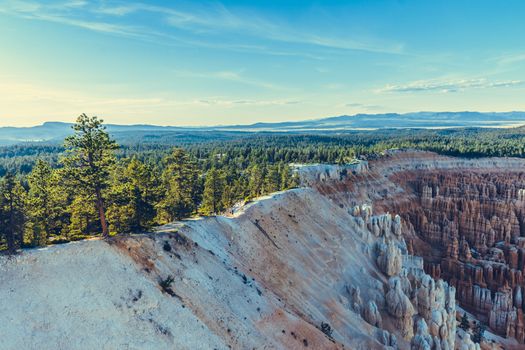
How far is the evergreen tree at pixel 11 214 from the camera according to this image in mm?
32531

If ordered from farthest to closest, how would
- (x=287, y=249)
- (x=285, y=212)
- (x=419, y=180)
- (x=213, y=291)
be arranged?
(x=419, y=180) → (x=285, y=212) → (x=287, y=249) → (x=213, y=291)

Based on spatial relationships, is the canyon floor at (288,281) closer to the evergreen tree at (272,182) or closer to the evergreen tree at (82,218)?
the evergreen tree at (82,218)

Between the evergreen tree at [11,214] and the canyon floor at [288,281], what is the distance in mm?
→ 7401

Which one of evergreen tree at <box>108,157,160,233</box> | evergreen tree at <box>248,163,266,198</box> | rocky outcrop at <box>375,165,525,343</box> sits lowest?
rocky outcrop at <box>375,165,525,343</box>

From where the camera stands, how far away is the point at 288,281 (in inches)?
1575

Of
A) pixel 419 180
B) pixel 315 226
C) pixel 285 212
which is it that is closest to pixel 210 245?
pixel 285 212

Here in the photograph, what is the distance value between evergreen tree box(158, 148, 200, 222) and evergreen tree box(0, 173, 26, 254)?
16185 mm

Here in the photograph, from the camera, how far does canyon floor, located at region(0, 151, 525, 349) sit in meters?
25.4

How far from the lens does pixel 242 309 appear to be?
102 ft

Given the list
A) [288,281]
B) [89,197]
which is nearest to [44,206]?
[89,197]

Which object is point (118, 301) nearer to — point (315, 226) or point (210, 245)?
point (210, 245)

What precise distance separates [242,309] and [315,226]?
77.9 ft

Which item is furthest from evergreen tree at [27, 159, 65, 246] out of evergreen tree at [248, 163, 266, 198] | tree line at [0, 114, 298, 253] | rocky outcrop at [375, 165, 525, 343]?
rocky outcrop at [375, 165, 525, 343]

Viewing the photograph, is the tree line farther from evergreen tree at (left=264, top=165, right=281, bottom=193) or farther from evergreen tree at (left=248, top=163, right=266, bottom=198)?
evergreen tree at (left=264, top=165, right=281, bottom=193)
